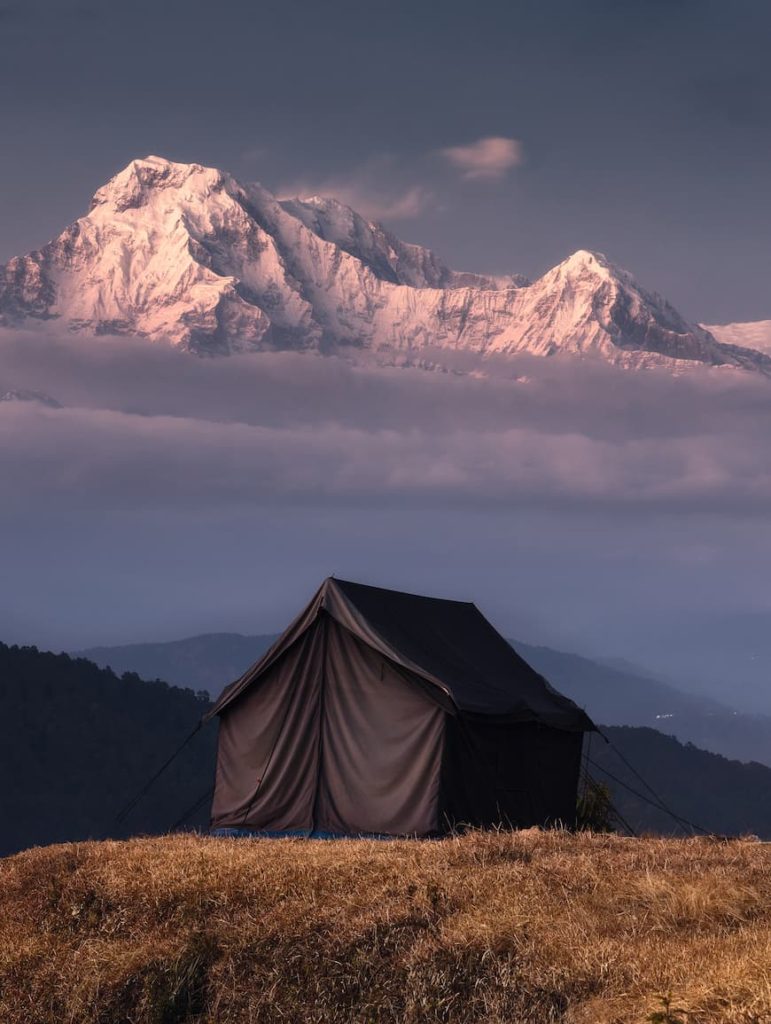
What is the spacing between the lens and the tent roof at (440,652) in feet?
72.2

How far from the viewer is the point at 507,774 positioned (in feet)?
75.2

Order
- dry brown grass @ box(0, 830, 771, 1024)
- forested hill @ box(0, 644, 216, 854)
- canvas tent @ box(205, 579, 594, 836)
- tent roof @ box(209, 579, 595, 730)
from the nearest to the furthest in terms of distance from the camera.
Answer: dry brown grass @ box(0, 830, 771, 1024) < canvas tent @ box(205, 579, 594, 836) < tent roof @ box(209, 579, 595, 730) < forested hill @ box(0, 644, 216, 854)

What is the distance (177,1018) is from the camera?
10945 millimetres

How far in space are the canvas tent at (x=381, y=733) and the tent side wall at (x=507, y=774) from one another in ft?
0.09

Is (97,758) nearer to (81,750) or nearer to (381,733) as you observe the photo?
(81,750)

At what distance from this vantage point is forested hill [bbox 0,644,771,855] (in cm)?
11025

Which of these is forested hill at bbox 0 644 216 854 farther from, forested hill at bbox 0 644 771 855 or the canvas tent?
the canvas tent

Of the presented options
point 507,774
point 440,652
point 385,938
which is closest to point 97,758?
point 440,652

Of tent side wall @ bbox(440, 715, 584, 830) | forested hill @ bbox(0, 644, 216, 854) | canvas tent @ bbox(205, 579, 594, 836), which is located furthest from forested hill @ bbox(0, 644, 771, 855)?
canvas tent @ bbox(205, 579, 594, 836)

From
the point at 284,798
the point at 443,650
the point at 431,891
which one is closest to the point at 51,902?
the point at 431,891

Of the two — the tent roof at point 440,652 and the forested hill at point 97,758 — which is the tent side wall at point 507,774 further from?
the forested hill at point 97,758

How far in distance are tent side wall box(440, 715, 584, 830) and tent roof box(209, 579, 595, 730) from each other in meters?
0.33

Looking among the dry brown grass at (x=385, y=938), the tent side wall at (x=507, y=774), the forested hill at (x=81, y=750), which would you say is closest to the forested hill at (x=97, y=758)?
the forested hill at (x=81, y=750)

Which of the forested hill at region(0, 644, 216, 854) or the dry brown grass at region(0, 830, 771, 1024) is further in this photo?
the forested hill at region(0, 644, 216, 854)
